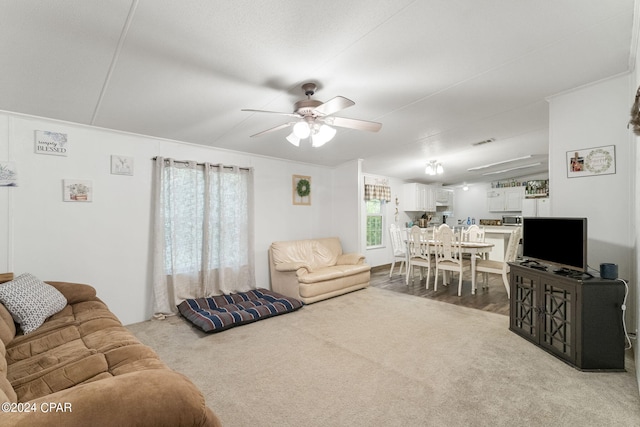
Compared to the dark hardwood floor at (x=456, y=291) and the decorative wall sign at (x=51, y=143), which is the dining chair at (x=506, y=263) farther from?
the decorative wall sign at (x=51, y=143)

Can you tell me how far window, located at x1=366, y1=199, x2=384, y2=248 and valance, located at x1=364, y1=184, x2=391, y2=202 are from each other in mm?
171

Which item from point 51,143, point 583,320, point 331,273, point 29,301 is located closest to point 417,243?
point 331,273

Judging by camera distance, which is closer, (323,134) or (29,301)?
(29,301)

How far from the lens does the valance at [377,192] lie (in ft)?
21.5

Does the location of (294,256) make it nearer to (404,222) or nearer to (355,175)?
(355,175)

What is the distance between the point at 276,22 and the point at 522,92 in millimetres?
2509

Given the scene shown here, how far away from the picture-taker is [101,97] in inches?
104

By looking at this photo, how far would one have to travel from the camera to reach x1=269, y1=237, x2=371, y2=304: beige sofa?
4281 millimetres

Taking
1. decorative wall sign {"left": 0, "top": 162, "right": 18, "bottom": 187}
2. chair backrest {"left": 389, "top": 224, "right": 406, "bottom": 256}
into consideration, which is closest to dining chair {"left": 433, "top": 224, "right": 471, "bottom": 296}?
chair backrest {"left": 389, "top": 224, "right": 406, "bottom": 256}

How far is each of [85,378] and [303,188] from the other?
426 cm

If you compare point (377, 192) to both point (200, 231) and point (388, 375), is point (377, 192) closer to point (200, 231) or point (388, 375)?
point (200, 231)

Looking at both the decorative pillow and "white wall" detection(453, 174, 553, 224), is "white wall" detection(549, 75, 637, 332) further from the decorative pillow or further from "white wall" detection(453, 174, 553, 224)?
"white wall" detection(453, 174, 553, 224)

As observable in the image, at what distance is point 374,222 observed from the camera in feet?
23.3

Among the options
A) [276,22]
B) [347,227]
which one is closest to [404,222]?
[347,227]
